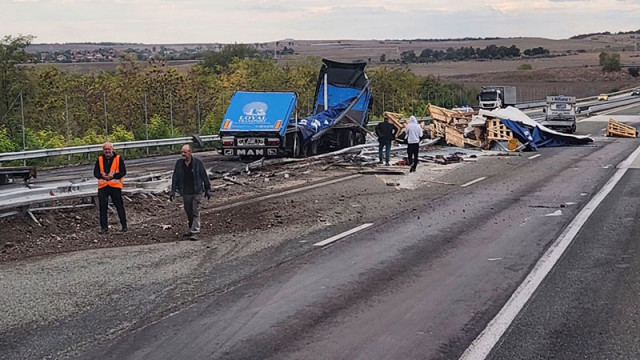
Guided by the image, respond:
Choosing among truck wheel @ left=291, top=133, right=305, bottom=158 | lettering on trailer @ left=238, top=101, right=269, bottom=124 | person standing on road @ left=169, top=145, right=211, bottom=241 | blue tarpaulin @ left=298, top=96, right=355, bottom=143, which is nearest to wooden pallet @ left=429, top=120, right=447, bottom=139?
blue tarpaulin @ left=298, top=96, right=355, bottom=143

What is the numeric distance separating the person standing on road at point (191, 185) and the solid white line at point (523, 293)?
5856mm

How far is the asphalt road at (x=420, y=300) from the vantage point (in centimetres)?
780

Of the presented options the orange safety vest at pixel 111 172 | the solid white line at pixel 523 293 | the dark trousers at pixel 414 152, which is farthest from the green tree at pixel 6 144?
the solid white line at pixel 523 293

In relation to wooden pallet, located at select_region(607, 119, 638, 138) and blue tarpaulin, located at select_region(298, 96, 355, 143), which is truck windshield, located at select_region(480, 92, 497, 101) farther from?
blue tarpaulin, located at select_region(298, 96, 355, 143)

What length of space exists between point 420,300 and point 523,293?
130 cm

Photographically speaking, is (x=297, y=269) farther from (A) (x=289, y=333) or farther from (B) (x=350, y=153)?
(B) (x=350, y=153)

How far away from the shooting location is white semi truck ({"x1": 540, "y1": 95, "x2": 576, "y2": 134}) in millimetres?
44594

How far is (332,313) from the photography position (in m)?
9.08

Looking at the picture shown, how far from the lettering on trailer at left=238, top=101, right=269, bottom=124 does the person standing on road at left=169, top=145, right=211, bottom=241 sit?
11.9 m

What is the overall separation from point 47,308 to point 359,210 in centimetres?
867

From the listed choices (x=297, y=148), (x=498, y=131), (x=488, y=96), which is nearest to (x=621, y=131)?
(x=498, y=131)

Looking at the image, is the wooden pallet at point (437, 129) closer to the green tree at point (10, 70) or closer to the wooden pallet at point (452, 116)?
the wooden pallet at point (452, 116)

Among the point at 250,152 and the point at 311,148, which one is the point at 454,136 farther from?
the point at 250,152

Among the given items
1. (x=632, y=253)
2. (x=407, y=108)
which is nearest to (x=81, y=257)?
(x=632, y=253)
